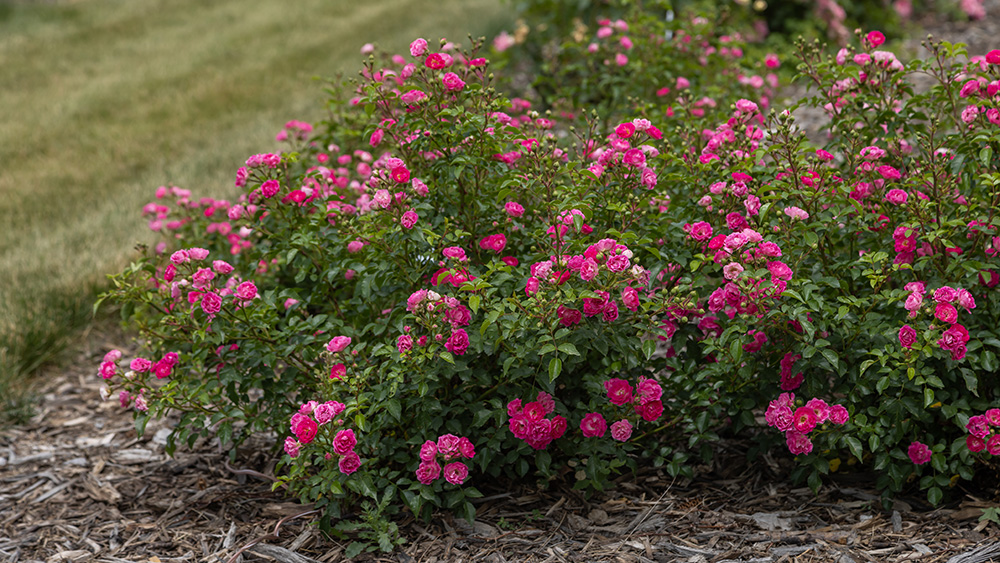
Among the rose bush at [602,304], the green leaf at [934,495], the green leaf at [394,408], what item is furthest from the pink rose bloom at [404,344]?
the green leaf at [934,495]

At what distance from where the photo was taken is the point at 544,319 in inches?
89.3

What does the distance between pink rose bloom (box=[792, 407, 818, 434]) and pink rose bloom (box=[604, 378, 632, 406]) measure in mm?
459

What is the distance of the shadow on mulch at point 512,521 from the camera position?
8.07ft

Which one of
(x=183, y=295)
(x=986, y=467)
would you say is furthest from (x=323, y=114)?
(x=986, y=467)

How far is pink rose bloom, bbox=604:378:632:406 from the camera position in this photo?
2.44 meters

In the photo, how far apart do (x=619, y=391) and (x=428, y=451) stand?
56cm

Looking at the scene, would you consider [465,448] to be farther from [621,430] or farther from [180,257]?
[180,257]

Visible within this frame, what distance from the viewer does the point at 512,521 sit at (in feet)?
8.71

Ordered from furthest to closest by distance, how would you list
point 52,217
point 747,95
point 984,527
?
point 52,217 → point 747,95 → point 984,527

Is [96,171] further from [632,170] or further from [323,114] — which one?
[632,170]

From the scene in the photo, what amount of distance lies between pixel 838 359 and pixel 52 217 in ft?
16.3

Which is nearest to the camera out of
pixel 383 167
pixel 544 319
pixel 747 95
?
pixel 544 319

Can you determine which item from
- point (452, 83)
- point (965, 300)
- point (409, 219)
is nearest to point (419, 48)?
point (452, 83)

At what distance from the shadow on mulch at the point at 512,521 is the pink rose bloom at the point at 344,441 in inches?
16.8
